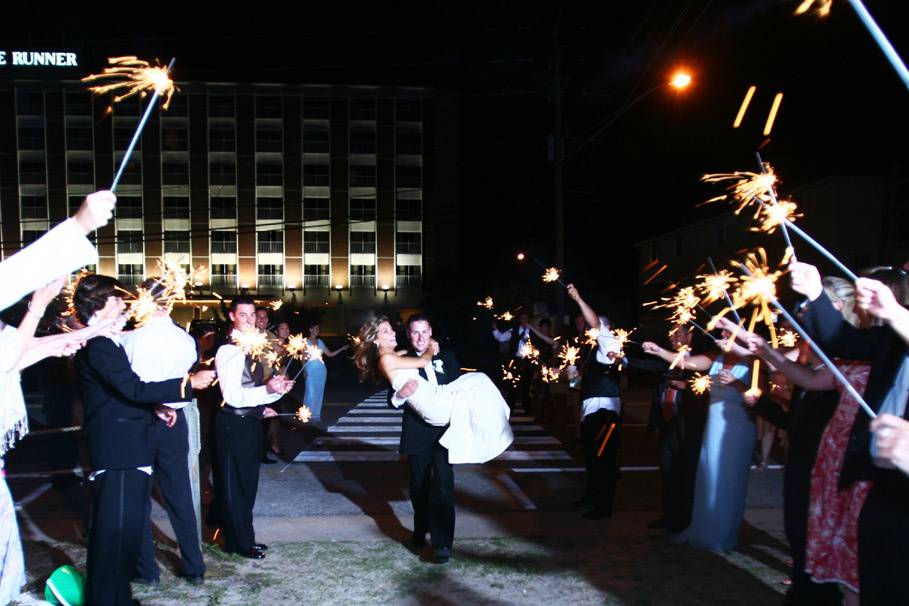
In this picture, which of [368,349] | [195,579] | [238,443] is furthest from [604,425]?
[195,579]

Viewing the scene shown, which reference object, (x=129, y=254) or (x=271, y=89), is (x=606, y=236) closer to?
(x=271, y=89)

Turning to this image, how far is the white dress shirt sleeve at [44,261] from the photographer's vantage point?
7.00 feet

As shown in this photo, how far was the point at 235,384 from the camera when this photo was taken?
17.1 ft

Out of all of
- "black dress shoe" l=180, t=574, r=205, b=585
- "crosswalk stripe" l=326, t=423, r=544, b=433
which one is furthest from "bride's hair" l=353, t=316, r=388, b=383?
"crosswalk stripe" l=326, t=423, r=544, b=433

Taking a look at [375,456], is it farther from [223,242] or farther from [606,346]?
[223,242]

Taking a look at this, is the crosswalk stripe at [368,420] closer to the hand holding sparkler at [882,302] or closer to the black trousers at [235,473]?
the black trousers at [235,473]

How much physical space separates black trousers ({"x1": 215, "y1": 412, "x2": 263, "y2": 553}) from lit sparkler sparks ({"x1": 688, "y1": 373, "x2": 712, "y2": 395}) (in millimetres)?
3836

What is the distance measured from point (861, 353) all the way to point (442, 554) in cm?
347

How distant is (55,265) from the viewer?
7.14 feet

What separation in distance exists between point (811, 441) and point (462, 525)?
329cm

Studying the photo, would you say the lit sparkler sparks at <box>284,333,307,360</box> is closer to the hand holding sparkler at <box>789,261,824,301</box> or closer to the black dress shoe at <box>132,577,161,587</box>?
the black dress shoe at <box>132,577,161,587</box>

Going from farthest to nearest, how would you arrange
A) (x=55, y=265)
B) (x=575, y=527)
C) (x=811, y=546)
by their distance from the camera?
(x=575, y=527) → (x=811, y=546) → (x=55, y=265)

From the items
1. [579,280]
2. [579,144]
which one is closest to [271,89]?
[579,280]

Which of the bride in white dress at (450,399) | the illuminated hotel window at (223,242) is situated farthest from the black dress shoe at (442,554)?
the illuminated hotel window at (223,242)
